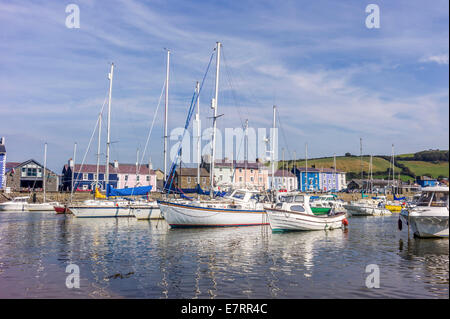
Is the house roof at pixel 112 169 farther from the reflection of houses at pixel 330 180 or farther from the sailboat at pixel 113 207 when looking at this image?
the reflection of houses at pixel 330 180

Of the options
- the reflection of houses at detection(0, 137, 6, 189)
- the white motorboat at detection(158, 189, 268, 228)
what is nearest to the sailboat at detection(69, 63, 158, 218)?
the white motorboat at detection(158, 189, 268, 228)

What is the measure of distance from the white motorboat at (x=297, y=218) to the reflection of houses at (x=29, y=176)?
235 feet

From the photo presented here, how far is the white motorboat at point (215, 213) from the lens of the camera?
35969 millimetres

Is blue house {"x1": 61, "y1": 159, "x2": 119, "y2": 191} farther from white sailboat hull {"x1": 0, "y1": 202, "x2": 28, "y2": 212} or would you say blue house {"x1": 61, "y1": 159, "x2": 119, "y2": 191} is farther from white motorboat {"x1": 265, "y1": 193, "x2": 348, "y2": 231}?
white motorboat {"x1": 265, "y1": 193, "x2": 348, "y2": 231}

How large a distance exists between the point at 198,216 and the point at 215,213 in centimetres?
168

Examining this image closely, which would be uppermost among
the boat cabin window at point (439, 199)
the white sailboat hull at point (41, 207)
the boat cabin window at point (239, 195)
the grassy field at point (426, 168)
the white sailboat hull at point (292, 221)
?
the grassy field at point (426, 168)

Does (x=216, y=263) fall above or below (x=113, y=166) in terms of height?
below

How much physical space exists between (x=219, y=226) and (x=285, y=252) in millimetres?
14688

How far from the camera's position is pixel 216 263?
1944cm

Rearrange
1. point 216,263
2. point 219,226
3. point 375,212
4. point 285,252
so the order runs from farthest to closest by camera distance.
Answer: point 375,212 < point 219,226 < point 285,252 < point 216,263

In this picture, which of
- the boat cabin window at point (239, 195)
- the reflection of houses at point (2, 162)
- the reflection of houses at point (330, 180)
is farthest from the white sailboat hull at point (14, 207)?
the reflection of houses at point (330, 180)

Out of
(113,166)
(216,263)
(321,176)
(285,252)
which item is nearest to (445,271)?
(285,252)

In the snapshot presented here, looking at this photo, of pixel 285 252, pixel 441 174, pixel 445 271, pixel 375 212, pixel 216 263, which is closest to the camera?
pixel 445 271
